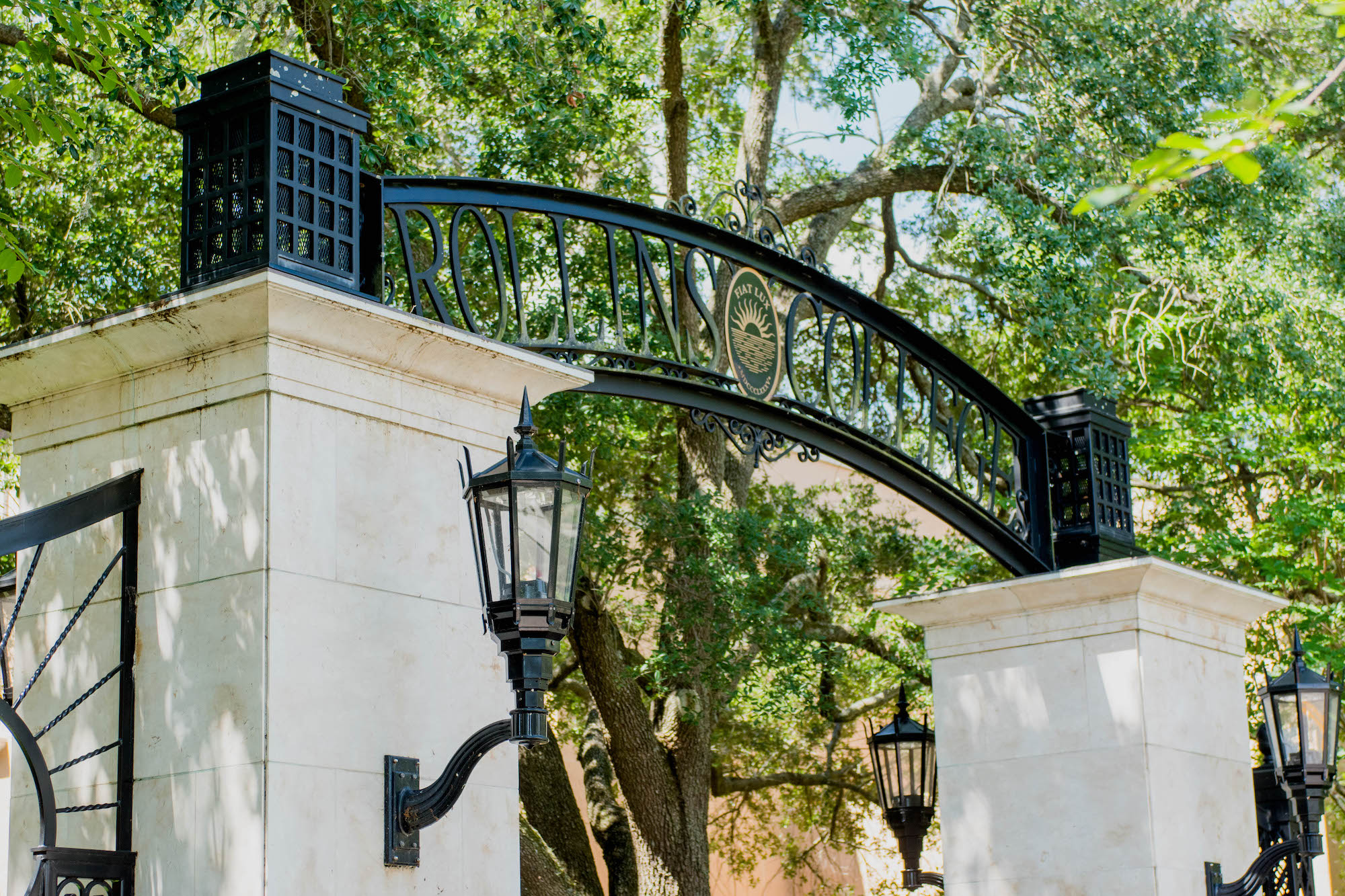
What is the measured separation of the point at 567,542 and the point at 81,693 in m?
1.37

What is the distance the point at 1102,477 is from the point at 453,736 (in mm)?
3857

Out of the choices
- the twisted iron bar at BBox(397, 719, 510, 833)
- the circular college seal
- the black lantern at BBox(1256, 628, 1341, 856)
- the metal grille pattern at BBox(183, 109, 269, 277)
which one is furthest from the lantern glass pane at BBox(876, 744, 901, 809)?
the metal grille pattern at BBox(183, 109, 269, 277)

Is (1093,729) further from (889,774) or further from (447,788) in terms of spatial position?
(447,788)

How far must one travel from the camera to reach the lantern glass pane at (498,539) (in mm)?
Answer: 3740

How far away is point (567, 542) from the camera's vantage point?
12.5 feet

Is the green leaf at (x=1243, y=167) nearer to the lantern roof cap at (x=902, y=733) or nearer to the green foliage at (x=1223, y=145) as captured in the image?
the green foliage at (x=1223, y=145)

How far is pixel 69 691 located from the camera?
4.15m

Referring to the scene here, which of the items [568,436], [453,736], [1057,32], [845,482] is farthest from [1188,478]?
[453,736]

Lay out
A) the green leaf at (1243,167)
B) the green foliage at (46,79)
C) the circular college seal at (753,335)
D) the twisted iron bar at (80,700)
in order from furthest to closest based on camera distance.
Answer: the circular college seal at (753,335) → the green foliage at (46,79) → the twisted iron bar at (80,700) → the green leaf at (1243,167)

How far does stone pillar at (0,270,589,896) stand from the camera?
377 centimetres

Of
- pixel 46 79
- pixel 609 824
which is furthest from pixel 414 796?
pixel 609 824

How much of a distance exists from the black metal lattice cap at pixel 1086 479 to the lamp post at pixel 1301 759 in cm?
88

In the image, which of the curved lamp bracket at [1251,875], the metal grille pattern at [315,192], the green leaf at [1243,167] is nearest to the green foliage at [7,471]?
the metal grille pattern at [315,192]

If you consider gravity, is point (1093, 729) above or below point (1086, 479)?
below
